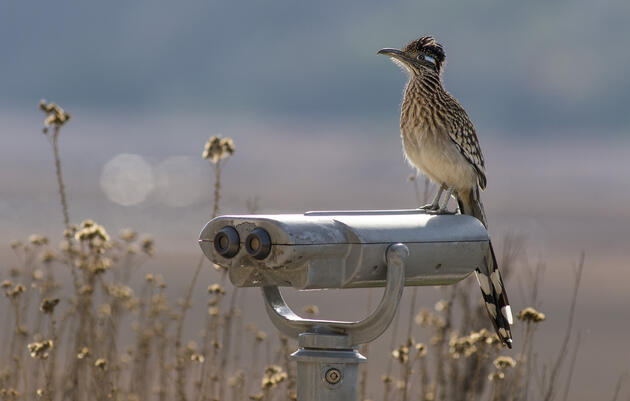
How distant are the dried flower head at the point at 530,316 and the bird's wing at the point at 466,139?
0.72m

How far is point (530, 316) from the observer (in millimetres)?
4117

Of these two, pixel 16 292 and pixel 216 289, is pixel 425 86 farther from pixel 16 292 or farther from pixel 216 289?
pixel 16 292

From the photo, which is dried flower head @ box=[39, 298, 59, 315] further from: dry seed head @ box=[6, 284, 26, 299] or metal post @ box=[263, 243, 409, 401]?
metal post @ box=[263, 243, 409, 401]

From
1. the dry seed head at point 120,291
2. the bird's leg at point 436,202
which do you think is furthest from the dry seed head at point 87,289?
the bird's leg at point 436,202

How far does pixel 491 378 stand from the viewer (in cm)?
435

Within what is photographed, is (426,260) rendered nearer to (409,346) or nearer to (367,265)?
(367,265)

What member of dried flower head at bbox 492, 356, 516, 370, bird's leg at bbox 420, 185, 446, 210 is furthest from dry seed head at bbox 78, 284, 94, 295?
dried flower head at bbox 492, 356, 516, 370

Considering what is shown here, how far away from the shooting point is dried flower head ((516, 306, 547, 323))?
4.10 meters

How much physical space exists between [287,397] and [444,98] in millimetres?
1630

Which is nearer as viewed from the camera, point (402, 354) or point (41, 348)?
point (41, 348)

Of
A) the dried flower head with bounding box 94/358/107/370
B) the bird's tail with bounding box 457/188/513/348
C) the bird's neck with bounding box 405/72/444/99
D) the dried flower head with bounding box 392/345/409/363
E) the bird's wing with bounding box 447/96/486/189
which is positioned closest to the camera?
the bird's tail with bounding box 457/188/513/348

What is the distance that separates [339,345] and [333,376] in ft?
0.30

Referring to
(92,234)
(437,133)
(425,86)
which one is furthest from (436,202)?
(92,234)

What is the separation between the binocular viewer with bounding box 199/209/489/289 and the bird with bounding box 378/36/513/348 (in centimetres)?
137
